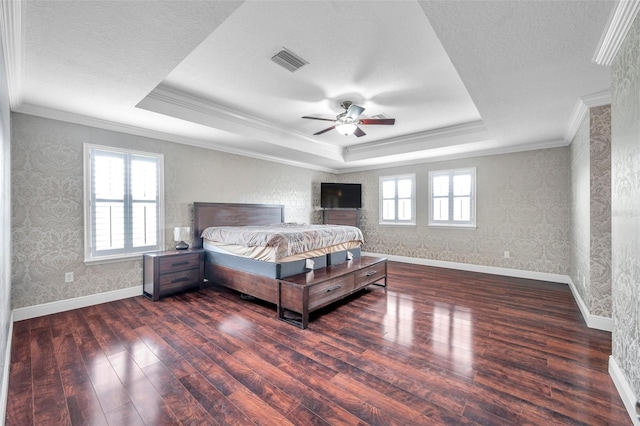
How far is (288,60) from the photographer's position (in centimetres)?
261

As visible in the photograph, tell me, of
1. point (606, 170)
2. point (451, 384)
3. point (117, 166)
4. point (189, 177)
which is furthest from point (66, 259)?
point (606, 170)

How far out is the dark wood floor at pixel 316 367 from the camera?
5.47 ft

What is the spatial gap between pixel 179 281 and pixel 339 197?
4.26 m

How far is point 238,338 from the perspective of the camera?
2641 mm

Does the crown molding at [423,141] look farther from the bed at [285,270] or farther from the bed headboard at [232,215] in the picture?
the bed at [285,270]

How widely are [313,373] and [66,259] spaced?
3.44 meters

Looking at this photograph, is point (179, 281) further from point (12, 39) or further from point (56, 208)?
point (12, 39)

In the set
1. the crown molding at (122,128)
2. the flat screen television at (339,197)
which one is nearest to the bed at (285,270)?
the crown molding at (122,128)

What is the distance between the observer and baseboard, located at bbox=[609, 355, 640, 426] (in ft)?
5.21

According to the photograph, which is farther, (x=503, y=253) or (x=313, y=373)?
(x=503, y=253)

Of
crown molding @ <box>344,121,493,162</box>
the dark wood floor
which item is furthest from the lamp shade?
crown molding @ <box>344,121,493,162</box>

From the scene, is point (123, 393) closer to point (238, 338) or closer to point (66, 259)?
point (238, 338)

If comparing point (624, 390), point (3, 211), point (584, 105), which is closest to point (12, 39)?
point (3, 211)

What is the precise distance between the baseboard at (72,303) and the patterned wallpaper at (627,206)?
5.12m
